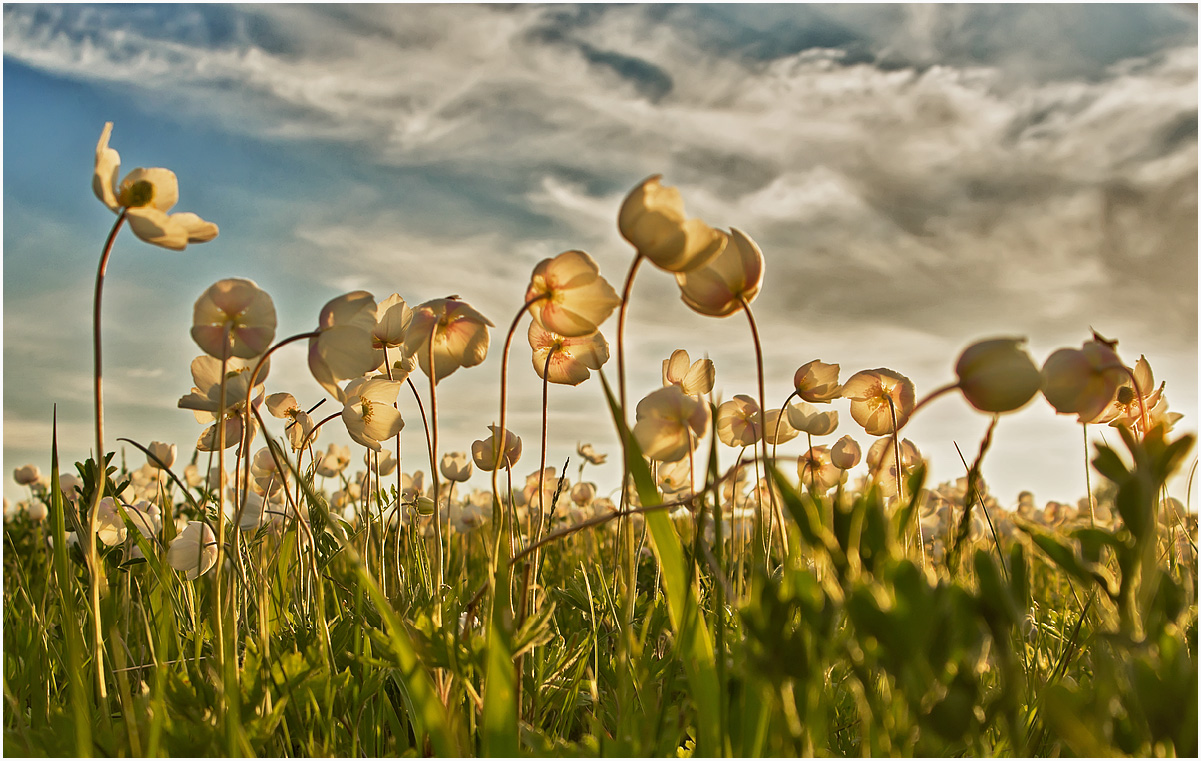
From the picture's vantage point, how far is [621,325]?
3.56ft

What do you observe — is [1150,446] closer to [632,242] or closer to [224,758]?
[632,242]

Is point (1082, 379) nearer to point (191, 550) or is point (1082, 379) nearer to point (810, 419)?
point (810, 419)

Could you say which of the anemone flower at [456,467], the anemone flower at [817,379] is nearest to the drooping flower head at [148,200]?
the anemone flower at [817,379]

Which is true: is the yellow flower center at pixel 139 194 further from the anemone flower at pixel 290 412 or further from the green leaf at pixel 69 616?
the anemone flower at pixel 290 412

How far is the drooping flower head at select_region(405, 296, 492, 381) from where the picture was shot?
4.17 feet

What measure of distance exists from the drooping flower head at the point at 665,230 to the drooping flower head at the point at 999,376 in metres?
0.34

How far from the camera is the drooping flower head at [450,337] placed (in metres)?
1.27

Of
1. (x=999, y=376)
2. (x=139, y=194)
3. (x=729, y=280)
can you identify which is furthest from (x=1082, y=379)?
(x=139, y=194)

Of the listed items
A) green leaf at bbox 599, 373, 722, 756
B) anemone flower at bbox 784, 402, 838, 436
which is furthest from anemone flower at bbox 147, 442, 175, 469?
green leaf at bbox 599, 373, 722, 756

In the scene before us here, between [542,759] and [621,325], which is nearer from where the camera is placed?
[542,759]

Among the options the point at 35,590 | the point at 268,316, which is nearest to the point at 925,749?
the point at 268,316

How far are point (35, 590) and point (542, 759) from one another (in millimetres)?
3306

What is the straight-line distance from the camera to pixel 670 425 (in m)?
1.11

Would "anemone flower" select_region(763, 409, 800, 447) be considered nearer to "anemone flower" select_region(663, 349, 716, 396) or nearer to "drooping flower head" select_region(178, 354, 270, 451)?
"anemone flower" select_region(663, 349, 716, 396)
